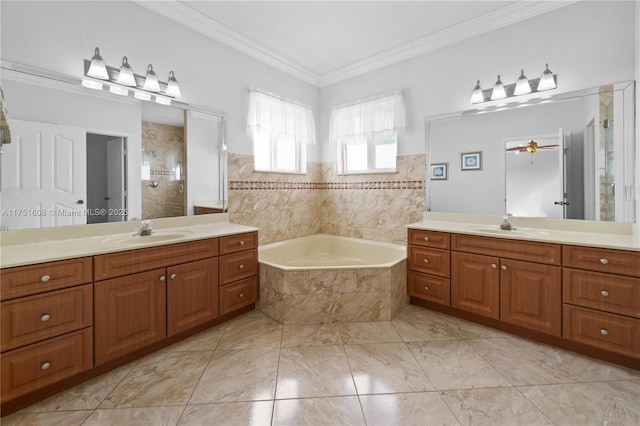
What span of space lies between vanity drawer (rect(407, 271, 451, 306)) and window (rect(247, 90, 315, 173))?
78.5 inches

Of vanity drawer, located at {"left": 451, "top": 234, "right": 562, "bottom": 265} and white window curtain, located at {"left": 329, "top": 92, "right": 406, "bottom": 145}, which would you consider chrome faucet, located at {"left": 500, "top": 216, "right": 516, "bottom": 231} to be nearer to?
vanity drawer, located at {"left": 451, "top": 234, "right": 562, "bottom": 265}

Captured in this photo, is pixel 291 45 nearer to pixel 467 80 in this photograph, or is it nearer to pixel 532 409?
pixel 467 80

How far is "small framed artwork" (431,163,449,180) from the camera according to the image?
121 inches

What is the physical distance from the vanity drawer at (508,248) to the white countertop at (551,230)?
0.04 m

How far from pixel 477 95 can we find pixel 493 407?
2.59 meters

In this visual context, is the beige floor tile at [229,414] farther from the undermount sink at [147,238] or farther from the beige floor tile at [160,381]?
the undermount sink at [147,238]

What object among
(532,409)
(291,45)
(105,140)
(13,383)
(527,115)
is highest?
(291,45)

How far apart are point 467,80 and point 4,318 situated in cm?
386

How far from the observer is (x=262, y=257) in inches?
124

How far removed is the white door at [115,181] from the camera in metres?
2.22

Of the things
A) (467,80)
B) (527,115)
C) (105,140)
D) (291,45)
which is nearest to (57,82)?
(105,140)

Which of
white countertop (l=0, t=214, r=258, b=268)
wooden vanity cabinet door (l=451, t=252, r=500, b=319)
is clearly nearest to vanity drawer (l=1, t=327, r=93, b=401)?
white countertop (l=0, t=214, r=258, b=268)

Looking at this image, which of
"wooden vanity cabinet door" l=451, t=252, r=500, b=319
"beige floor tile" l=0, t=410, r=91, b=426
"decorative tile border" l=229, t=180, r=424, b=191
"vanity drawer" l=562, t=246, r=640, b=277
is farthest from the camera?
"decorative tile border" l=229, t=180, r=424, b=191

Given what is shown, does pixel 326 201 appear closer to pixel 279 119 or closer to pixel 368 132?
pixel 368 132
